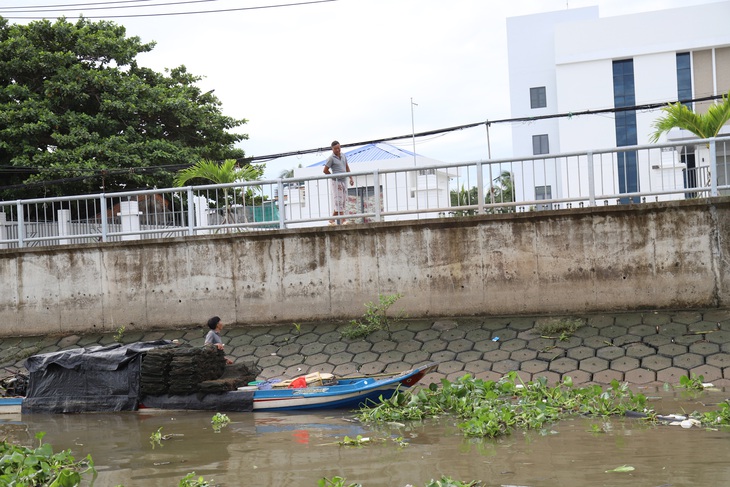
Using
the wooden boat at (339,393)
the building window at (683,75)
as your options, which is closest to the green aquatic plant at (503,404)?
the wooden boat at (339,393)

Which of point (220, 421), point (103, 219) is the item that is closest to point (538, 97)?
point (103, 219)

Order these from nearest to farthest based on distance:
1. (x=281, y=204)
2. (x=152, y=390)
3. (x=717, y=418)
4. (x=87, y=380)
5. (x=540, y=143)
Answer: (x=717, y=418) < (x=152, y=390) < (x=87, y=380) < (x=281, y=204) < (x=540, y=143)

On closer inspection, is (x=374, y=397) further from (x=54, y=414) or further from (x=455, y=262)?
(x=54, y=414)

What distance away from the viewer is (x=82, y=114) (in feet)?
77.0

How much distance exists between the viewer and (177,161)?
24.7 m

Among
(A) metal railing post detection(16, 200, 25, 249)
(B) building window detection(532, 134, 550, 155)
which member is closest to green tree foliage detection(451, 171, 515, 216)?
(A) metal railing post detection(16, 200, 25, 249)

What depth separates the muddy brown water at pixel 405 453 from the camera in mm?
6578

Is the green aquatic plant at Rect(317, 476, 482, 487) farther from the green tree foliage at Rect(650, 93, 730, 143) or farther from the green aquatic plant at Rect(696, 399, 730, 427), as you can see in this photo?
the green tree foliage at Rect(650, 93, 730, 143)

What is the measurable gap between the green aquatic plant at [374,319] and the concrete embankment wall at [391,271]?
0.50 feet

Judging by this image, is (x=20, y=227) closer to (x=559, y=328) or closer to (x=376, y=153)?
(x=559, y=328)

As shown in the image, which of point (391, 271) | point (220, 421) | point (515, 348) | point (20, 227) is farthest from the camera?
point (20, 227)

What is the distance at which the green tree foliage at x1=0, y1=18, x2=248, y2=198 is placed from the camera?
22797 mm

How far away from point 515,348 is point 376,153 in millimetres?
24690

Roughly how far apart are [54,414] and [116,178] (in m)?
13.8
